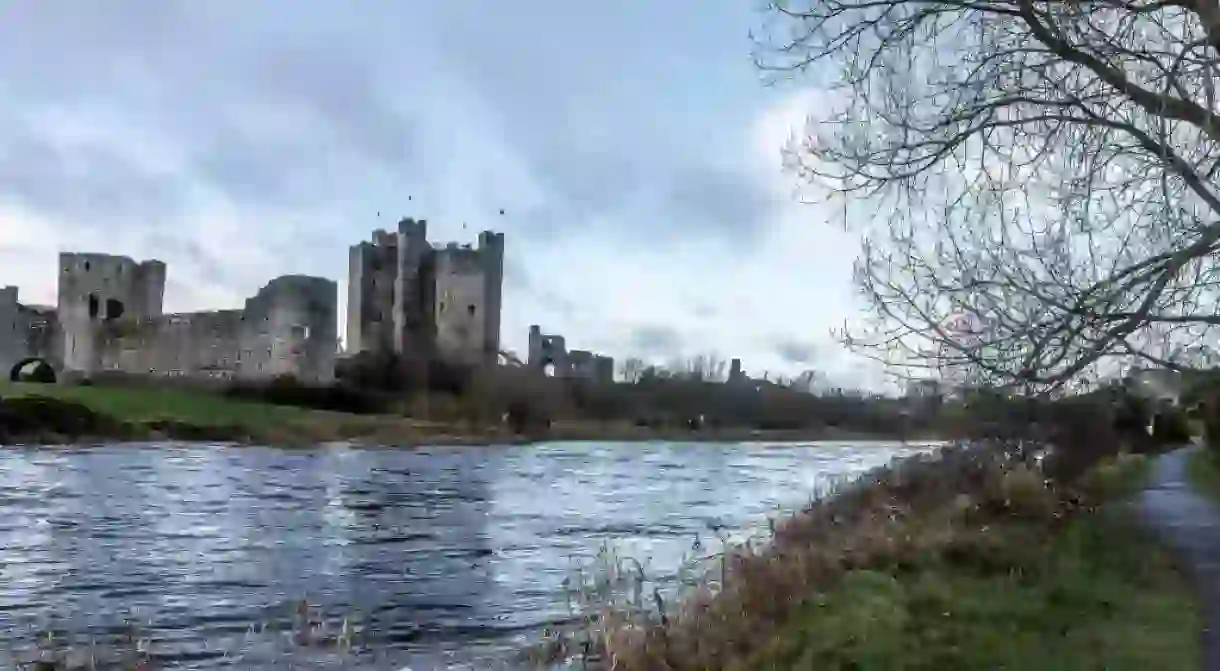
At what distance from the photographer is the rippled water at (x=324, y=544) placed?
31.0 feet

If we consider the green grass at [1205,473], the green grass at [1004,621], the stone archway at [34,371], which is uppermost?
the stone archway at [34,371]

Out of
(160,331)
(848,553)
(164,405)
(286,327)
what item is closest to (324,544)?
(848,553)

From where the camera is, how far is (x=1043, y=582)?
29.1 ft

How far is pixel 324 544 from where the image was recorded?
49.3 ft

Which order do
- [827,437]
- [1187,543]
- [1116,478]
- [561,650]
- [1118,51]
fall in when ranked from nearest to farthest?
[1118,51]
[561,650]
[1187,543]
[1116,478]
[827,437]

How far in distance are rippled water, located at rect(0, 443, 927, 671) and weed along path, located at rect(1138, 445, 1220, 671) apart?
4336 mm

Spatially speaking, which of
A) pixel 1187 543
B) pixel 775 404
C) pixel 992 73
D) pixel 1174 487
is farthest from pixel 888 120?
pixel 775 404

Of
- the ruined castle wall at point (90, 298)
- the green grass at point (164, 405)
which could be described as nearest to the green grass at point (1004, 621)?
the green grass at point (164, 405)

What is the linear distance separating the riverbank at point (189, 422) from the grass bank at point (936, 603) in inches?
1144

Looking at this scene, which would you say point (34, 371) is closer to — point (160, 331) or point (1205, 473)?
point (160, 331)

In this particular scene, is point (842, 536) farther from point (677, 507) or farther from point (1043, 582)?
point (677, 507)

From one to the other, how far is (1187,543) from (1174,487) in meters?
8.04

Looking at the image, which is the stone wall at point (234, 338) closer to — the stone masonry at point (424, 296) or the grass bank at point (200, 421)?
the grass bank at point (200, 421)

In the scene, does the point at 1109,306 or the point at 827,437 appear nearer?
the point at 1109,306
